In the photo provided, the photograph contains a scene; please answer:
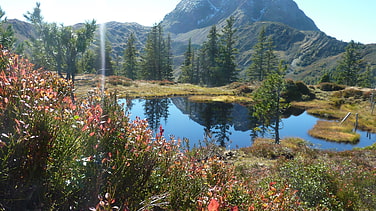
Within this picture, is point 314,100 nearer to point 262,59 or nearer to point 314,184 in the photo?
point 262,59

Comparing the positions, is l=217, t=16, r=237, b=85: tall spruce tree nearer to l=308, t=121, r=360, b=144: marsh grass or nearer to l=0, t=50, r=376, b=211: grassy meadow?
l=308, t=121, r=360, b=144: marsh grass

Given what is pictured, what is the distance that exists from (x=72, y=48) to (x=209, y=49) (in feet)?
124

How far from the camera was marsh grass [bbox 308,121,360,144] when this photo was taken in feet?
70.7

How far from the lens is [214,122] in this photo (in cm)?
2430

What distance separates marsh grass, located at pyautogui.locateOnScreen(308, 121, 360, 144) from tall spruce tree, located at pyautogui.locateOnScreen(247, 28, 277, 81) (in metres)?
38.0

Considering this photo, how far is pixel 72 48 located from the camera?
116 ft

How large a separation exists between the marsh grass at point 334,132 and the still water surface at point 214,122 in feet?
2.05

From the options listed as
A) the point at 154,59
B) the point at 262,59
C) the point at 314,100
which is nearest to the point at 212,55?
the point at 262,59

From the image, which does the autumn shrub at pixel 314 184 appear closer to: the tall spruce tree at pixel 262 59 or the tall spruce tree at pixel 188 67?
the tall spruce tree at pixel 262 59

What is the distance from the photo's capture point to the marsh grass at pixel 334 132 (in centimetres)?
2155

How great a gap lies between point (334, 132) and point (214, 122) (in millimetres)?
11839

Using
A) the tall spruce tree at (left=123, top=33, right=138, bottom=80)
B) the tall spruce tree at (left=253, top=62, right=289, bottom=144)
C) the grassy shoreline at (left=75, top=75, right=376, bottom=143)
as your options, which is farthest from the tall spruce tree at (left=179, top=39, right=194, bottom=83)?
the tall spruce tree at (left=253, top=62, right=289, bottom=144)

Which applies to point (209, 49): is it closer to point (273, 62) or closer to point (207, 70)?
point (207, 70)

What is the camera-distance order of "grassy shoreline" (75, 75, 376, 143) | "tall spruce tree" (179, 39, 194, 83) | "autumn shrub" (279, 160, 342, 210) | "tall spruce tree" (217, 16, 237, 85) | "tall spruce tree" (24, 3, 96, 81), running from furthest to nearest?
"tall spruce tree" (179, 39, 194, 83), "tall spruce tree" (217, 16, 237, 85), "tall spruce tree" (24, 3, 96, 81), "grassy shoreline" (75, 75, 376, 143), "autumn shrub" (279, 160, 342, 210)
